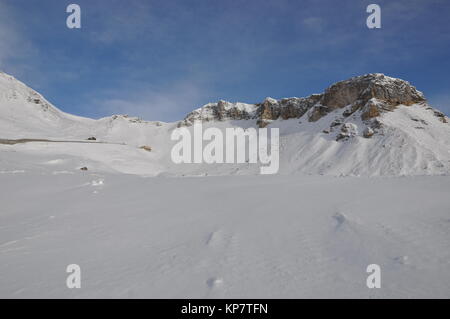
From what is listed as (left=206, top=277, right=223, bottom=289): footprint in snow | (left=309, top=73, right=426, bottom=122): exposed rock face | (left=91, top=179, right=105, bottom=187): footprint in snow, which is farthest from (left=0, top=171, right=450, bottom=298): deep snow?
(left=309, top=73, right=426, bottom=122): exposed rock face

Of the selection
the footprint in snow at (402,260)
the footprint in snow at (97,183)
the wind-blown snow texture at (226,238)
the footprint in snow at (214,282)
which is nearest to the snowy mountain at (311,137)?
the footprint in snow at (97,183)

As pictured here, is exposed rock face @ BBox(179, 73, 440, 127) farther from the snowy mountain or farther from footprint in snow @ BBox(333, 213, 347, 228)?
footprint in snow @ BBox(333, 213, 347, 228)

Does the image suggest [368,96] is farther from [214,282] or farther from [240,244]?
[214,282]

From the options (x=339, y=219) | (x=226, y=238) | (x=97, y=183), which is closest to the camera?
(x=226, y=238)

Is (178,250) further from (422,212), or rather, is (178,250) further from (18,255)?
(422,212)

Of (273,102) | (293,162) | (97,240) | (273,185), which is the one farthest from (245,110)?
(97,240)

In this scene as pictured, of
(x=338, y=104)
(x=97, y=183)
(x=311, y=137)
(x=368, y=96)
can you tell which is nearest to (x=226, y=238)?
(x=97, y=183)

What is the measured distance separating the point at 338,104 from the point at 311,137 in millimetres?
12905

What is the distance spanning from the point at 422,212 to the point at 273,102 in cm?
6110

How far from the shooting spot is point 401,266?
299 centimetres

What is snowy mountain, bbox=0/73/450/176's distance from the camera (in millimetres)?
28203

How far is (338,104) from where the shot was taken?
49.0 meters
